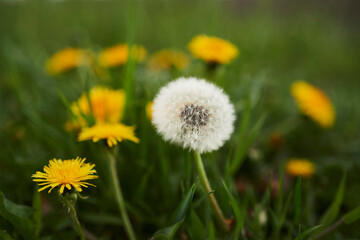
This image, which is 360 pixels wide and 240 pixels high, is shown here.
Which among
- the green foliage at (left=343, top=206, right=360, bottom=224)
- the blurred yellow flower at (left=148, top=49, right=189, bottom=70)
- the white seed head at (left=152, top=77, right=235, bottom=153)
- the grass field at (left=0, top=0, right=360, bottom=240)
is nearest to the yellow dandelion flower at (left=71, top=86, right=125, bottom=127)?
the grass field at (left=0, top=0, right=360, bottom=240)

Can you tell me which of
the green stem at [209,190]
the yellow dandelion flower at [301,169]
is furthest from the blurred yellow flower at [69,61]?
the yellow dandelion flower at [301,169]

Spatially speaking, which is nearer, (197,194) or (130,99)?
(197,194)

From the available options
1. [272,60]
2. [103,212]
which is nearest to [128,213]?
[103,212]

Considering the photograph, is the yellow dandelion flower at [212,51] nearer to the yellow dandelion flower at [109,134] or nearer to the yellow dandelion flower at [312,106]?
the yellow dandelion flower at [312,106]

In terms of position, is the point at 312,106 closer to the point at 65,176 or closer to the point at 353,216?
the point at 353,216

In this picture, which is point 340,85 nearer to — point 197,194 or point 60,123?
point 197,194

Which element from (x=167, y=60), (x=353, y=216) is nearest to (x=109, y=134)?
(x=353, y=216)

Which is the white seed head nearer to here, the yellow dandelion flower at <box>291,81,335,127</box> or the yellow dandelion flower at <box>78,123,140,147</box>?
the yellow dandelion flower at <box>78,123,140,147</box>
